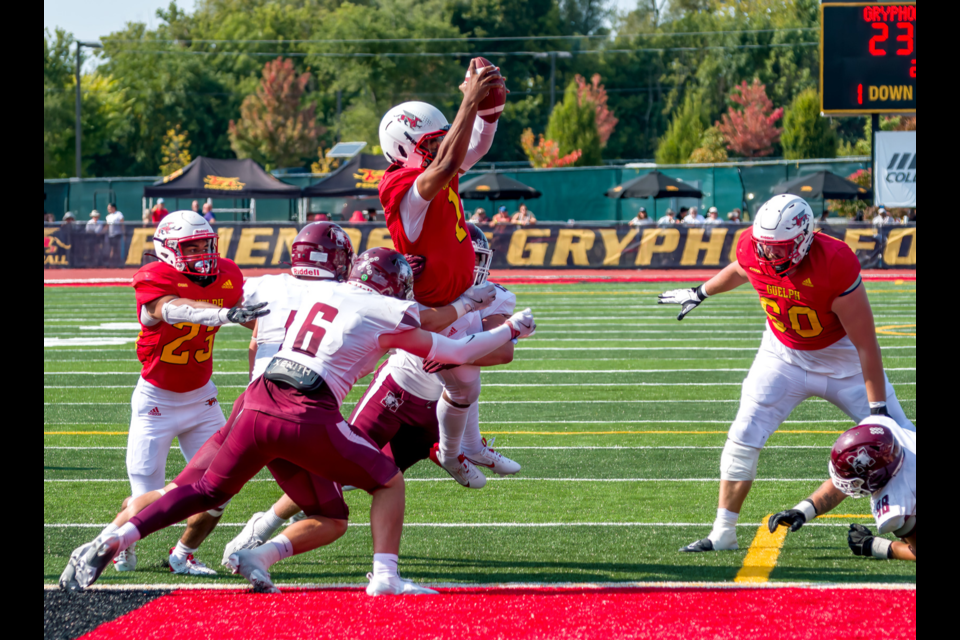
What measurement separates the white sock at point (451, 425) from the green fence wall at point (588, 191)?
95.0ft

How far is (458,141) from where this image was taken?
5.16 meters

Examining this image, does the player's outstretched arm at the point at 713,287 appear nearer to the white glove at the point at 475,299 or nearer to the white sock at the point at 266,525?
the white glove at the point at 475,299

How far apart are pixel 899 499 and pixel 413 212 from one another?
2.63 meters

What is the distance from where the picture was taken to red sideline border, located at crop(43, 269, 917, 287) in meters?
23.8

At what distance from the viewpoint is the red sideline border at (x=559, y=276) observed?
23.8 meters

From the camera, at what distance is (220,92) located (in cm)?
6694

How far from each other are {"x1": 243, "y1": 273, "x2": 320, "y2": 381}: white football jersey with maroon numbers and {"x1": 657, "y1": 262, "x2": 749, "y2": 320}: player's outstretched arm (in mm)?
2293

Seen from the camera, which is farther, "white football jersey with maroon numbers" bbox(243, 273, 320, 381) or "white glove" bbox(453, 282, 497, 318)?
"white glove" bbox(453, 282, 497, 318)

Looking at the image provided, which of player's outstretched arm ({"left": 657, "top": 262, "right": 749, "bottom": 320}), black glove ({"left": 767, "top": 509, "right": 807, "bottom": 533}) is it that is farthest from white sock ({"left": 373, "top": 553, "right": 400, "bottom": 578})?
player's outstretched arm ({"left": 657, "top": 262, "right": 749, "bottom": 320})

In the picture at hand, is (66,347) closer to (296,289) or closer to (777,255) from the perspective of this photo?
(296,289)

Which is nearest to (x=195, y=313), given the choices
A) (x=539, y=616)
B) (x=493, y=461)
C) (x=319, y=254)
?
(x=319, y=254)

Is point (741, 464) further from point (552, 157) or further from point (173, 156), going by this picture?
point (173, 156)

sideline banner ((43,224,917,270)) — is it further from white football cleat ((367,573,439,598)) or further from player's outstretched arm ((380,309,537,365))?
white football cleat ((367,573,439,598))

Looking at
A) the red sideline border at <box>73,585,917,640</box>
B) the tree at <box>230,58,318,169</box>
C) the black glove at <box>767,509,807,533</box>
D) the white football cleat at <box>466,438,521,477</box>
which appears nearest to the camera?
the red sideline border at <box>73,585,917,640</box>
